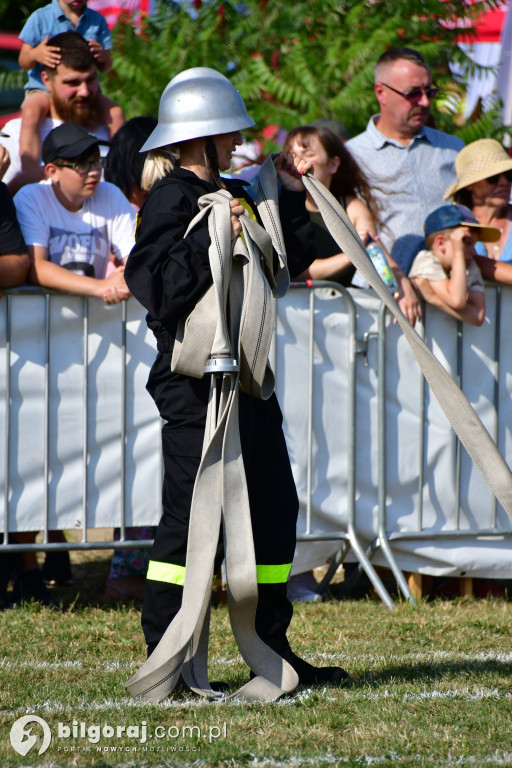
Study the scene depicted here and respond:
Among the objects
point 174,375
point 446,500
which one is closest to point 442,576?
point 446,500

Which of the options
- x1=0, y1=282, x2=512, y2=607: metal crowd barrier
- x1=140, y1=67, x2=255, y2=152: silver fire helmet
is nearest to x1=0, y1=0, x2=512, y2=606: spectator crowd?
x1=0, y1=282, x2=512, y2=607: metal crowd barrier

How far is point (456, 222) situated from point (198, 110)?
2187mm

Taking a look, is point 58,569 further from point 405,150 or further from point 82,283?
point 405,150

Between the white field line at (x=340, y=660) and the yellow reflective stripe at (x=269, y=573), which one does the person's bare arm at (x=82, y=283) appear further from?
the yellow reflective stripe at (x=269, y=573)

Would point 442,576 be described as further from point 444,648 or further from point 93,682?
point 93,682

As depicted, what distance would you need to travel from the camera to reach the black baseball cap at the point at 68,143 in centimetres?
540

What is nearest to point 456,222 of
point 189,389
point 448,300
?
point 448,300

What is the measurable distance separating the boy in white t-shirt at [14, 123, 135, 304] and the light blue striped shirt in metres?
1.46

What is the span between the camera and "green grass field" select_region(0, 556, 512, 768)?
10.3ft

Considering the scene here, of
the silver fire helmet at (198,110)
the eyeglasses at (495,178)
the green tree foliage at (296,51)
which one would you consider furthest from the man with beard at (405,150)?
the green tree foliage at (296,51)

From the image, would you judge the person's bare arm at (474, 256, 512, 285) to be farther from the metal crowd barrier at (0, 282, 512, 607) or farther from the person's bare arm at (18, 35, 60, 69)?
the person's bare arm at (18, 35, 60, 69)

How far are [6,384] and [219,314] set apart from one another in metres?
1.97

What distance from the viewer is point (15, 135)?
643 centimetres

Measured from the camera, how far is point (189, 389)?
369 centimetres
